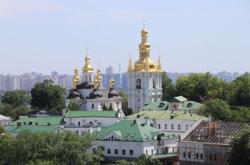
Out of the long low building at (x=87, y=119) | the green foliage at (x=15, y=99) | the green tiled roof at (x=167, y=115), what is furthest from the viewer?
the green foliage at (x=15, y=99)

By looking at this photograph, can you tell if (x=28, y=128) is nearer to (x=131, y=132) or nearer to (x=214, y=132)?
(x=131, y=132)

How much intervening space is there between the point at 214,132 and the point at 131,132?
6.83 metres

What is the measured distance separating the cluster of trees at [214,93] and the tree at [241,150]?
20.1 meters

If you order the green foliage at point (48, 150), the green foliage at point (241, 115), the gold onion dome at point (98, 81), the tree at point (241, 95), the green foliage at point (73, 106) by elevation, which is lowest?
the green foliage at point (48, 150)

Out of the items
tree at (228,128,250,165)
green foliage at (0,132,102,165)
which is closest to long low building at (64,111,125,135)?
green foliage at (0,132,102,165)

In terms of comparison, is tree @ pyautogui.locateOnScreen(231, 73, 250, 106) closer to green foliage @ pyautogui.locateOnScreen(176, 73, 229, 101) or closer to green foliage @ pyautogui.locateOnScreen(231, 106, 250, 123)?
green foliage @ pyautogui.locateOnScreen(176, 73, 229, 101)

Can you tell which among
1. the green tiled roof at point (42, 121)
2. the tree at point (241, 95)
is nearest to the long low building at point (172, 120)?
the green tiled roof at point (42, 121)

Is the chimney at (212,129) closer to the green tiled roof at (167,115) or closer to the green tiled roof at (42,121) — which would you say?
the green tiled roof at (167,115)

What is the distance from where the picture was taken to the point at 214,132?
5775 cm

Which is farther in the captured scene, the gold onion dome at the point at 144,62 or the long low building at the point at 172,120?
the gold onion dome at the point at 144,62

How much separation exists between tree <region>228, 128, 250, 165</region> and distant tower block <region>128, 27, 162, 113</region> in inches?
1345

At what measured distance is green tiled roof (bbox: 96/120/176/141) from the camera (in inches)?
2335

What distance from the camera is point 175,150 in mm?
61781

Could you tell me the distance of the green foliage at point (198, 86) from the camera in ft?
298
